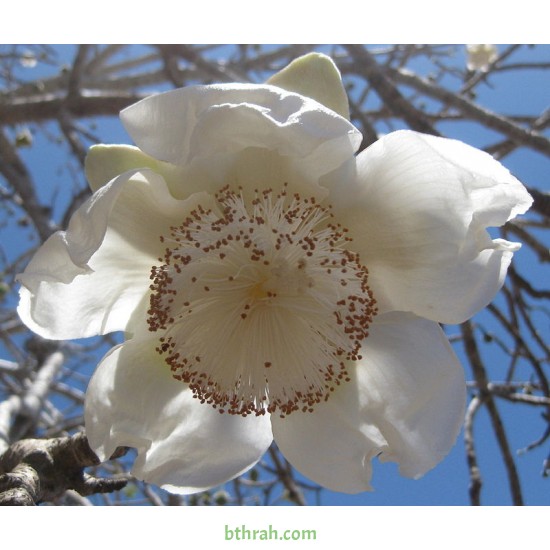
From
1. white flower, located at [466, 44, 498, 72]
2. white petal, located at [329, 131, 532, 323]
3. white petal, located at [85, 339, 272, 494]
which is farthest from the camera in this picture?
white flower, located at [466, 44, 498, 72]

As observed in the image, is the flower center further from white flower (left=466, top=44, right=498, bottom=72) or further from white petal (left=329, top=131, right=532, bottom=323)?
white flower (left=466, top=44, right=498, bottom=72)

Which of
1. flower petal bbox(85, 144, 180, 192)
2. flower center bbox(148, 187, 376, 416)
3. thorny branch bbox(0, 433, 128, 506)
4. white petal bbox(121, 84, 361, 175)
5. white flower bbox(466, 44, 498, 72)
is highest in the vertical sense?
white petal bbox(121, 84, 361, 175)

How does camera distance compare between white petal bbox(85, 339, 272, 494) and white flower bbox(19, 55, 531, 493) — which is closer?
white flower bbox(19, 55, 531, 493)

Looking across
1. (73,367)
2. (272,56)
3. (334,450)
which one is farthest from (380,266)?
(272,56)

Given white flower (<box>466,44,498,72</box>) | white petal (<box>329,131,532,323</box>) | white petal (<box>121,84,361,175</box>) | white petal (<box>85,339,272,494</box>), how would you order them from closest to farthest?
white petal (<box>121,84,361,175</box>) < white petal (<box>329,131,532,323</box>) < white petal (<box>85,339,272,494</box>) < white flower (<box>466,44,498,72</box>)

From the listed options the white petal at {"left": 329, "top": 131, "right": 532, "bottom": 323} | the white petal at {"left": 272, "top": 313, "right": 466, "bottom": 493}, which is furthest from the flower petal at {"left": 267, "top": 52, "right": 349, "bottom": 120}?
the white petal at {"left": 272, "top": 313, "right": 466, "bottom": 493}

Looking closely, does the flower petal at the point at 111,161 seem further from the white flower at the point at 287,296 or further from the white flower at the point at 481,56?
the white flower at the point at 481,56

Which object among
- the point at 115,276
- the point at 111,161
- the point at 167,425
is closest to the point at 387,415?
the point at 167,425

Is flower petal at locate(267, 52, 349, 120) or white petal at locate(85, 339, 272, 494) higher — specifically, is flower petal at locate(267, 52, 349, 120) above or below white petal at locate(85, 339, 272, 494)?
above

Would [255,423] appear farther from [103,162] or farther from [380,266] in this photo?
[103,162]
